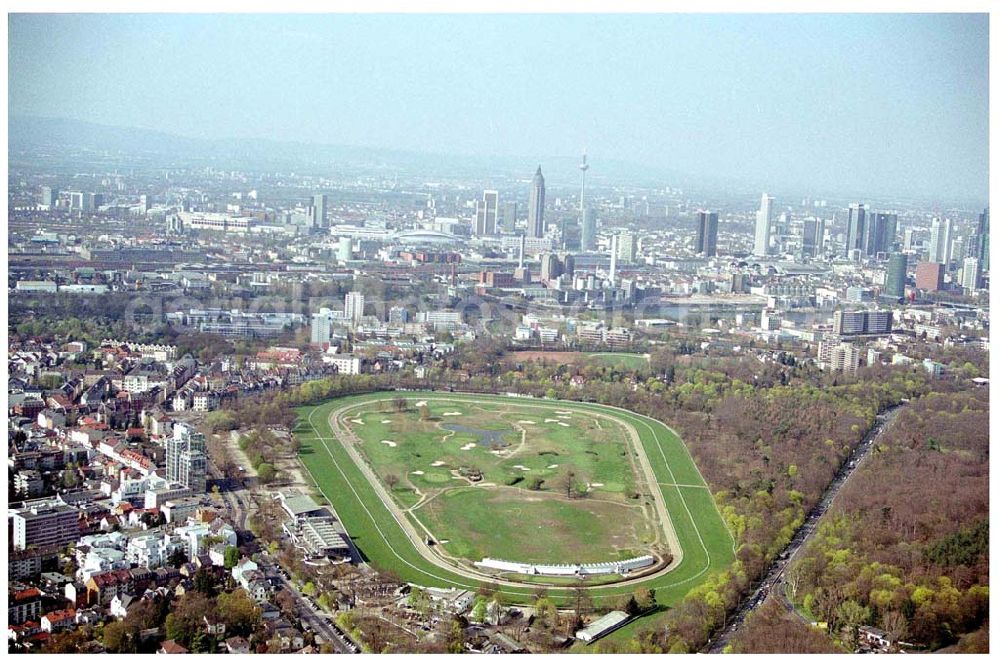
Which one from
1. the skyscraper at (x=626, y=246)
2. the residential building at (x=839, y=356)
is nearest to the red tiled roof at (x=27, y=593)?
the residential building at (x=839, y=356)

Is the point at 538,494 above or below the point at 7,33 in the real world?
below

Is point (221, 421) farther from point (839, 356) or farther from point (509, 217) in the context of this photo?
point (509, 217)

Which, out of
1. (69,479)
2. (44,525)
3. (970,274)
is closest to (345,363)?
(69,479)

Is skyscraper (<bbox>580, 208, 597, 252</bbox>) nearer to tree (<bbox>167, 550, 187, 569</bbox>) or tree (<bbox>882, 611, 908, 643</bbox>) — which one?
tree (<bbox>167, 550, 187, 569</bbox>)

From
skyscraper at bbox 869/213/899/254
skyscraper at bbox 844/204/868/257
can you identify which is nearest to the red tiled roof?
skyscraper at bbox 844/204/868/257

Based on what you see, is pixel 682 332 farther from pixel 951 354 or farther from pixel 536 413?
pixel 536 413
